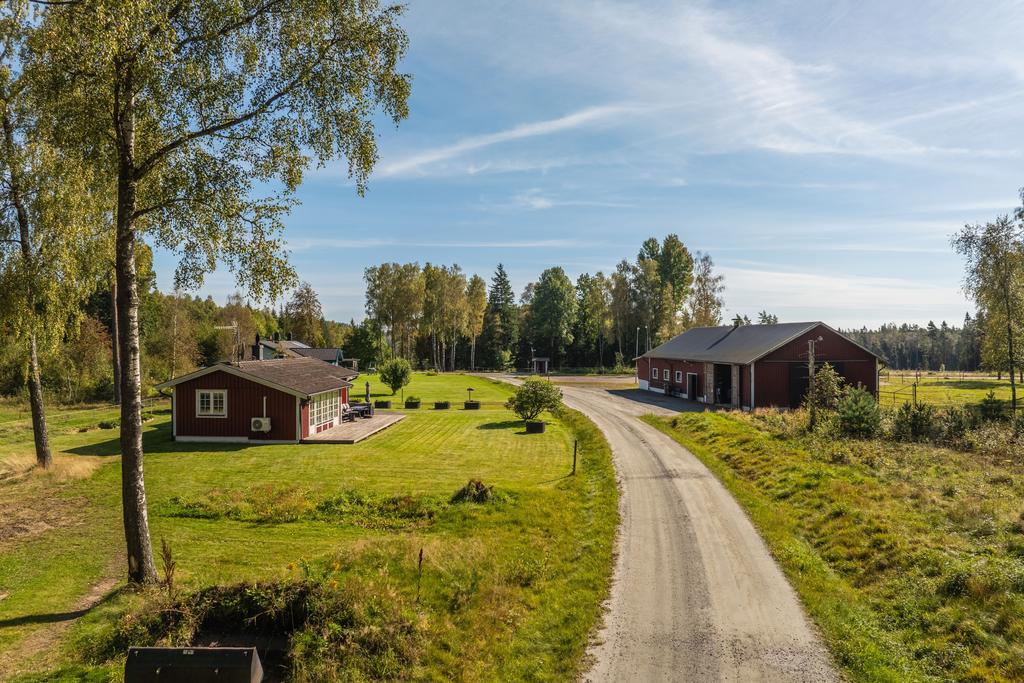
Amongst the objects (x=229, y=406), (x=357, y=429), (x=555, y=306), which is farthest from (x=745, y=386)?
(x=555, y=306)

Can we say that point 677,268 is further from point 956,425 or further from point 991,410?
point 956,425

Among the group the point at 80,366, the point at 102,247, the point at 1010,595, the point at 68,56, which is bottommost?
the point at 1010,595

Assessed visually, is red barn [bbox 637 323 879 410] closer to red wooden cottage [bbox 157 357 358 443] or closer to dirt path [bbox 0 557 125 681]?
red wooden cottage [bbox 157 357 358 443]

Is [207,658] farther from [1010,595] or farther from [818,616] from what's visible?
[1010,595]

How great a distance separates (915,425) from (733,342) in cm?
2058

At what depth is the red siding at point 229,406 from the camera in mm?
28016

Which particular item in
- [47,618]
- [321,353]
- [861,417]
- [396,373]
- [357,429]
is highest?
[321,353]

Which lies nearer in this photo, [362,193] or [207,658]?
[207,658]

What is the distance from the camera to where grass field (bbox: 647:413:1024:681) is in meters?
8.46

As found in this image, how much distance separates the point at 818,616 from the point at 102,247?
19.3 m

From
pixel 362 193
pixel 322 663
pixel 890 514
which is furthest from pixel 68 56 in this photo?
pixel 890 514

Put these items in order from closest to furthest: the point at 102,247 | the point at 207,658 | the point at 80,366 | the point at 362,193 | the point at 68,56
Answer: the point at 207,658, the point at 68,56, the point at 362,193, the point at 102,247, the point at 80,366

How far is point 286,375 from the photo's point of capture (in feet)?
98.4

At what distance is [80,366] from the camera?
4950cm
